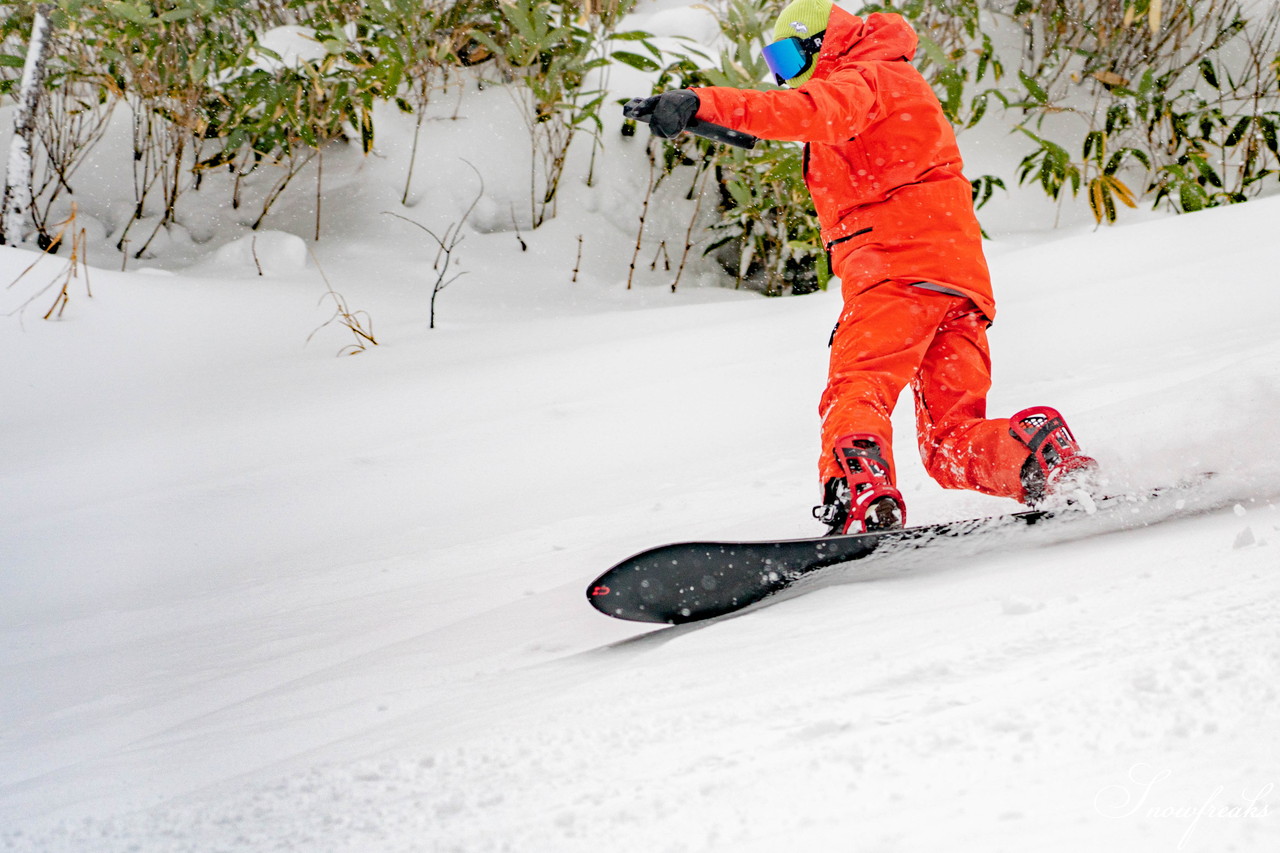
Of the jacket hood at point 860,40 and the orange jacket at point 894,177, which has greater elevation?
the jacket hood at point 860,40

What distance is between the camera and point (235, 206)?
391cm

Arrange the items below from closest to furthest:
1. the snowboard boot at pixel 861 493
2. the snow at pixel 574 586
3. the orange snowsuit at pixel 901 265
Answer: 1. the snow at pixel 574 586
2. the snowboard boot at pixel 861 493
3. the orange snowsuit at pixel 901 265

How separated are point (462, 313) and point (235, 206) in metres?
1.30

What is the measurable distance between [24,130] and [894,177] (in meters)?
2.88

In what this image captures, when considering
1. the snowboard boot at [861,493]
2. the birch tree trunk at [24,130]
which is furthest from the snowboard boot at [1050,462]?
the birch tree trunk at [24,130]

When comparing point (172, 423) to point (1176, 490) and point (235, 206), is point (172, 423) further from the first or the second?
point (1176, 490)

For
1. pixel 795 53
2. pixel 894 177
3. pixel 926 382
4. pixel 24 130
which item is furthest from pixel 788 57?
pixel 24 130

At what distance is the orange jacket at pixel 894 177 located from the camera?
61.6 inches

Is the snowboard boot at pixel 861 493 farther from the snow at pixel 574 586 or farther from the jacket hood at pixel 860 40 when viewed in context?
the jacket hood at pixel 860 40

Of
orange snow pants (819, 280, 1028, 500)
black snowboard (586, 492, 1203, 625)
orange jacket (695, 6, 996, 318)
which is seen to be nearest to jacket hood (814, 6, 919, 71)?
orange jacket (695, 6, 996, 318)

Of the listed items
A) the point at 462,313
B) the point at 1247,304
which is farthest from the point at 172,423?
the point at 1247,304

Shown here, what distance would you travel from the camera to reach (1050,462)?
1.46 metres

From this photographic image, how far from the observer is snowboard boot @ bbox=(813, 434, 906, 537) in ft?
4.61

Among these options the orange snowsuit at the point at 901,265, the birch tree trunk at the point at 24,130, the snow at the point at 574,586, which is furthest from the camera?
the birch tree trunk at the point at 24,130
